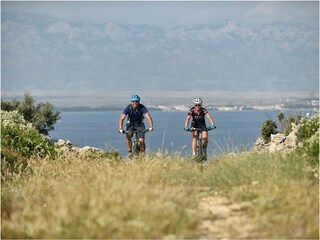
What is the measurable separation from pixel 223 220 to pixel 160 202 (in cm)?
109

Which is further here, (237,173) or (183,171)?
(183,171)

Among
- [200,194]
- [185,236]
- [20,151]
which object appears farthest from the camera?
[20,151]

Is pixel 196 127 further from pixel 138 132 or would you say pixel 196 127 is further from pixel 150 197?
pixel 150 197

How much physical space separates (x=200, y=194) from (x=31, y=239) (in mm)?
3256

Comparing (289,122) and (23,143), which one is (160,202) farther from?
(289,122)

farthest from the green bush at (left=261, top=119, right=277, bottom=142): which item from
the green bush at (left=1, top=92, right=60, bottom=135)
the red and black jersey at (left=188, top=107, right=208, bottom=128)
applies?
the red and black jersey at (left=188, top=107, right=208, bottom=128)

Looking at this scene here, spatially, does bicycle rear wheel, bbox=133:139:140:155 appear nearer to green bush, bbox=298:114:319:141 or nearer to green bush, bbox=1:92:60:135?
green bush, bbox=298:114:319:141

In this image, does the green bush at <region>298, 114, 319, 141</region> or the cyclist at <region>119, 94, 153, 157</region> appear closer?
the green bush at <region>298, 114, 319, 141</region>

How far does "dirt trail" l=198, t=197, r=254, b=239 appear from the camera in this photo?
32.3ft

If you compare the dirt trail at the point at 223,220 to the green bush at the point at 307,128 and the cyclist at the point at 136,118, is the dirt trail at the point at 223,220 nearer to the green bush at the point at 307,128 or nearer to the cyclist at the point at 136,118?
the green bush at the point at 307,128

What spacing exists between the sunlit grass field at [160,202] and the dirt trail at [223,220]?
0.10 metres

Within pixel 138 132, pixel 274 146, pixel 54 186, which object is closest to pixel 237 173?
pixel 54 186

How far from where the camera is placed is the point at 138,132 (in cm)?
2105

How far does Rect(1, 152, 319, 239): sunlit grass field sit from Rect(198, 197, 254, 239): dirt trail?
0.10 meters
